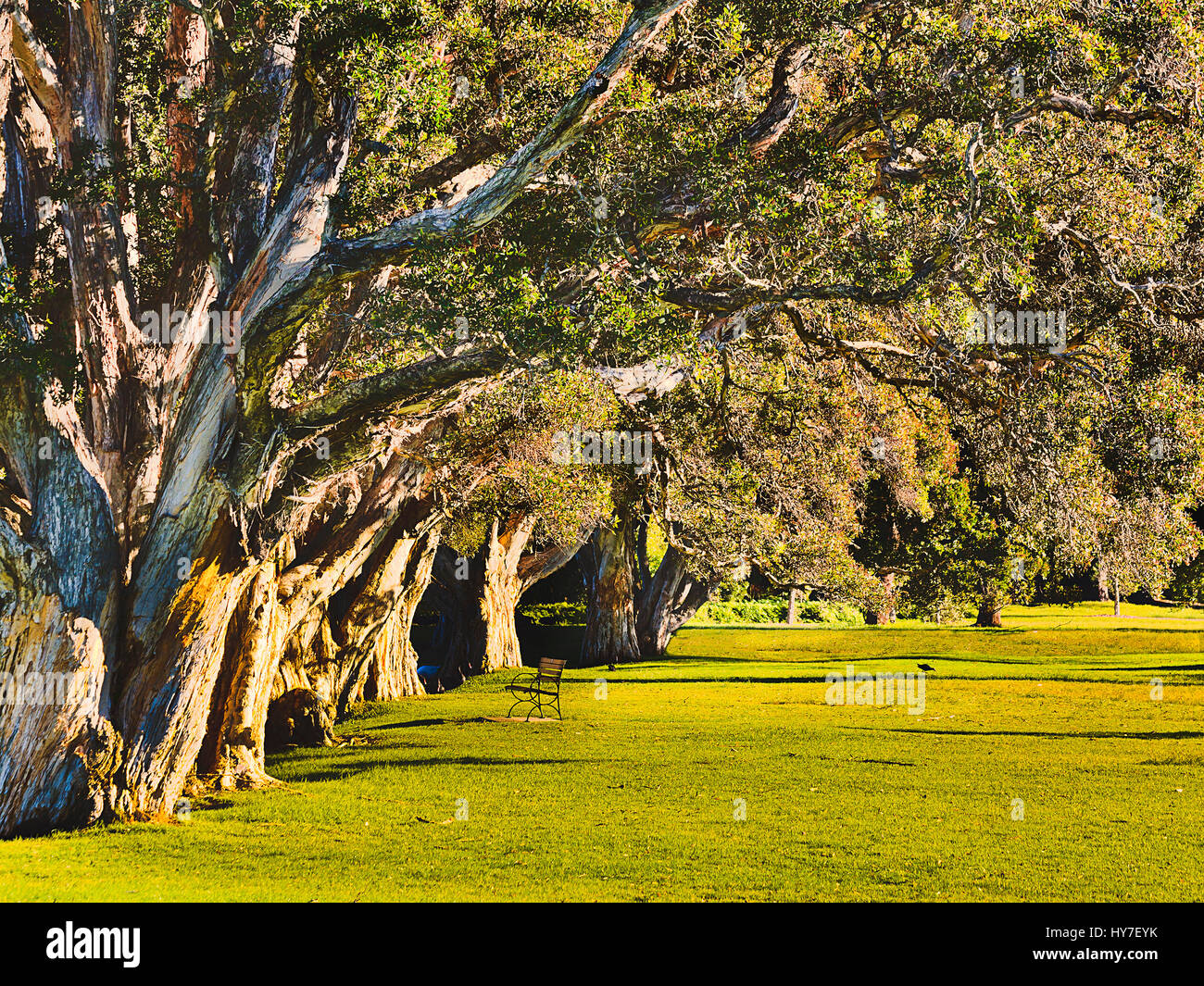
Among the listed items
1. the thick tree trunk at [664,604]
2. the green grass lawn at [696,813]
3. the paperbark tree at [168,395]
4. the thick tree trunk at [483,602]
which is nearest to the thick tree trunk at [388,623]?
the green grass lawn at [696,813]

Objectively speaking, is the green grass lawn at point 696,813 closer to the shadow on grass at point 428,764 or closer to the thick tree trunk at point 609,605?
the shadow on grass at point 428,764

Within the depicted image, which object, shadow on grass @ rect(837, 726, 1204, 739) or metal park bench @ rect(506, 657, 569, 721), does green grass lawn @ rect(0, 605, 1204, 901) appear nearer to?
shadow on grass @ rect(837, 726, 1204, 739)

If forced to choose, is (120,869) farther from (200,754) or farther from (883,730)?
(883,730)

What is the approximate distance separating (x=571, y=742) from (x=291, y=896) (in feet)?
29.5

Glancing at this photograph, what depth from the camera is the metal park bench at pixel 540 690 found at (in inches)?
785

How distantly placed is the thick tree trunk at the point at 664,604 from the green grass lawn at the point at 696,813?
37.9ft

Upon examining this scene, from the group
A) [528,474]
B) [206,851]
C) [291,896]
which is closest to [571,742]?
[528,474]

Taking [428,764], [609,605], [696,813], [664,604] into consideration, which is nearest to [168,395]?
[428,764]

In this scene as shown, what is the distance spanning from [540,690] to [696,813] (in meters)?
10.2

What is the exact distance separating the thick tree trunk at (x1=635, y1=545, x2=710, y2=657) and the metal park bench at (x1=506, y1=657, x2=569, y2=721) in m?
6.67

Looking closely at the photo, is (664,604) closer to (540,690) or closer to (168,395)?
(540,690)

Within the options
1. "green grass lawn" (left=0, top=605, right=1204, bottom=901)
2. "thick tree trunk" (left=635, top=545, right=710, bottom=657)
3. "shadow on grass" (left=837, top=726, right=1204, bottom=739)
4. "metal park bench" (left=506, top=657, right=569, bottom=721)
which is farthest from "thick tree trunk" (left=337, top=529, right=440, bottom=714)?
"thick tree trunk" (left=635, top=545, right=710, bottom=657)

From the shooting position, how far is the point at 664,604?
36.3 metres

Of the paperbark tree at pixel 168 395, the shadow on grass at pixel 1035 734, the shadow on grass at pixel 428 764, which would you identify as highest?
the paperbark tree at pixel 168 395
